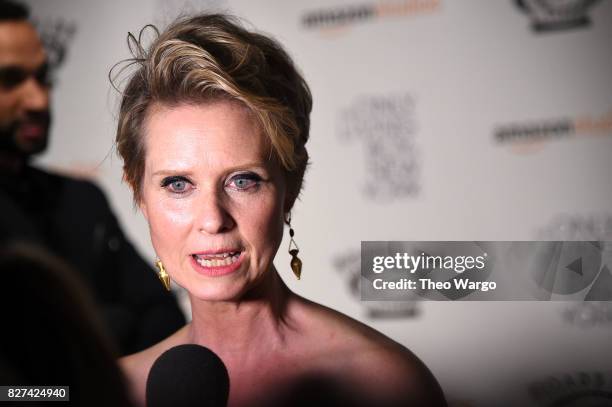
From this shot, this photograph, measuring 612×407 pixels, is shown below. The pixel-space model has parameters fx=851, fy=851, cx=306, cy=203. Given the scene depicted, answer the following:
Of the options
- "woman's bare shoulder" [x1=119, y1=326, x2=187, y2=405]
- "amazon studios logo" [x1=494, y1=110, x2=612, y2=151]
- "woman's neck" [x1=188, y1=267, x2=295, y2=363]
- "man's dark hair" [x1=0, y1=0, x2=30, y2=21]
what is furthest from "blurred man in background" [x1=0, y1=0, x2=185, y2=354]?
"amazon studios logo" [x1=494, y1=110, x2=612, y2=151]

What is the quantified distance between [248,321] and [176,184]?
23 centimetres

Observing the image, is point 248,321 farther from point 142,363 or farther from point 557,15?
point 557,15

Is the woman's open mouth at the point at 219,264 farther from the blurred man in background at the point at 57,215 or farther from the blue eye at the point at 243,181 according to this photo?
the blurred man in background at the point at 57,215

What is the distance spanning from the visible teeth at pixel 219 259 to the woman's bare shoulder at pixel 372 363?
0.16 meters

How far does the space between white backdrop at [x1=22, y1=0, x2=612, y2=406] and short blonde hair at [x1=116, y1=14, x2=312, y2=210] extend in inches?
9.0

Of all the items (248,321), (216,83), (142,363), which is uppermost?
(216,83)

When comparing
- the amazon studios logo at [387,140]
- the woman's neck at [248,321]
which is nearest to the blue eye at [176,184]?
the woman's neck at [248,321]

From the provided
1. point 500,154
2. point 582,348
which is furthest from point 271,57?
point 582,348

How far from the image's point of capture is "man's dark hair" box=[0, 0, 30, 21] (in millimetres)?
1591

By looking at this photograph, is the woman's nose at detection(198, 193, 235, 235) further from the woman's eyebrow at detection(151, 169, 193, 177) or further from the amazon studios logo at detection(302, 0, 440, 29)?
the amazon studios logo at detection(302, 0, 440, 29)

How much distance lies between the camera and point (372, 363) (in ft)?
4.02

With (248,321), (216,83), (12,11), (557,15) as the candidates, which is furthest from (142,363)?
(557,15)

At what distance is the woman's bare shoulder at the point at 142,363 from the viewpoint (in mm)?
1303

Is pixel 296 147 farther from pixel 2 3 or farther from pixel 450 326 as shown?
pixel 2 3
